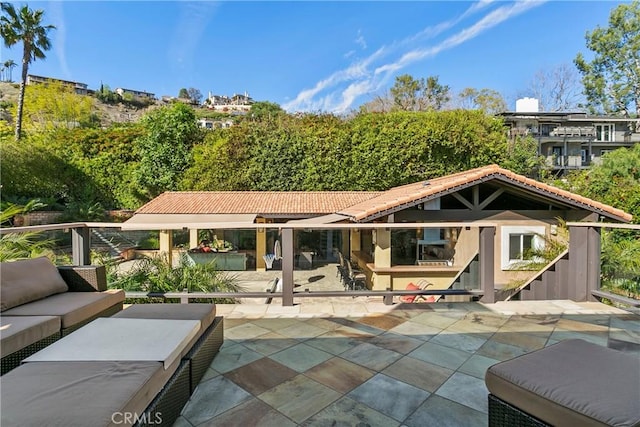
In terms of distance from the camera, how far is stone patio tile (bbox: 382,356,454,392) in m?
2.85

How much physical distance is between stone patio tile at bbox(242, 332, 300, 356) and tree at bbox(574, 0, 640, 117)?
131 feet

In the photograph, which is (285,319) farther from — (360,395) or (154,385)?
(154,385)

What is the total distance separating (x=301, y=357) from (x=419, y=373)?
1.11m

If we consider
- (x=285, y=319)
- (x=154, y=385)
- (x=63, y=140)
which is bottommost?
(x=285, y=319)

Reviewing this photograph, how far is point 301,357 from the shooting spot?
11.1 ft

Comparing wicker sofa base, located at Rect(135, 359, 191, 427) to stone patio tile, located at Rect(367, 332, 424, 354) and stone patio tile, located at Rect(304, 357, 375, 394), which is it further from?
stone patio tile, located at Rect(367, 332, 424, 354)

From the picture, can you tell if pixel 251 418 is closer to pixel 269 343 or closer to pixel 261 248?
pixel 269 343

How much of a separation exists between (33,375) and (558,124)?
129 feet

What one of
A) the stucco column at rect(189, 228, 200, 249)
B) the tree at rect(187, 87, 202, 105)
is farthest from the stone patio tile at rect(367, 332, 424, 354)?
the tree at rect(187, 87, 202, 105)

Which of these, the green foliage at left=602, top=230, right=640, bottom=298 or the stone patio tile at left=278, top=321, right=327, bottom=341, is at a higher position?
the green foliage at left=602, top=230, right=640, bottom=298

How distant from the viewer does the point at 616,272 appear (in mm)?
6211

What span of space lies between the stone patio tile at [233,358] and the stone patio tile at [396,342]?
1.25 meters

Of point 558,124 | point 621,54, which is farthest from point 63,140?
point 621,54

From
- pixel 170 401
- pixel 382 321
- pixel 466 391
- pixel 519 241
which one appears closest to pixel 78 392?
pixel 170 401
